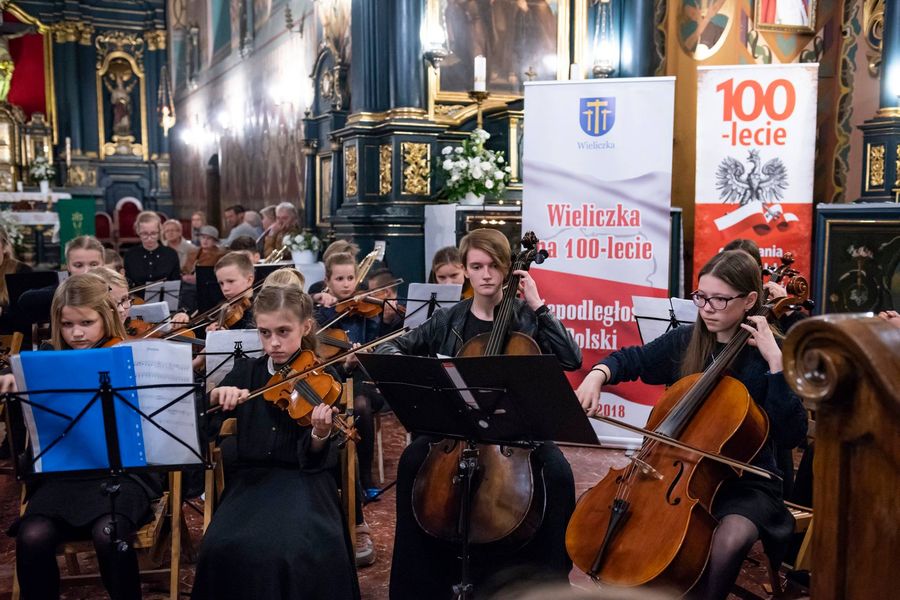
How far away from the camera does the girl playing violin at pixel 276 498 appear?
96.2 inches

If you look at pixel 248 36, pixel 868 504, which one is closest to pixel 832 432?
pixel 868 504

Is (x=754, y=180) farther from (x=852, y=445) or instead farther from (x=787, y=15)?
(x=852, y=445)

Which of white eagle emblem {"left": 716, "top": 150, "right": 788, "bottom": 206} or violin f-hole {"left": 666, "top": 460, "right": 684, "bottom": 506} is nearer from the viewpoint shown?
violin f-hole {"left": 666, "top": 460, "right": 684, "bottom": 506}

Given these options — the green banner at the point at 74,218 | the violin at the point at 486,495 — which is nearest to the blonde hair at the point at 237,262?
the violin at the point at 486,495

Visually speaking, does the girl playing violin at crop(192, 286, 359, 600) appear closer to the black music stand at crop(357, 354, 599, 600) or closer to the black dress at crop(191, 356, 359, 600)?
the black dress at crop(191, 356, 359, 600)

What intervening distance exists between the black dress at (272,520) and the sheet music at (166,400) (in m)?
0.29

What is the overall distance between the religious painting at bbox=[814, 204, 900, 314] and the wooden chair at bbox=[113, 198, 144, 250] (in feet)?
44.1

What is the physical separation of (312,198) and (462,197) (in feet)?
8.06

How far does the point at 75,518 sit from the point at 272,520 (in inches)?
26.2

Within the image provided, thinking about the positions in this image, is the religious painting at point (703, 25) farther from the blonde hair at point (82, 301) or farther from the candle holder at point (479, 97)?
the blonde hair at point (82, 301)

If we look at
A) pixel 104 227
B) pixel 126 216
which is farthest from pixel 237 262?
pixel 126 216

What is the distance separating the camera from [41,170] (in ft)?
46.4

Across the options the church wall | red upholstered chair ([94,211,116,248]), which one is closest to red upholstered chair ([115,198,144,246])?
red upholstered chair ([94,211,116,248])

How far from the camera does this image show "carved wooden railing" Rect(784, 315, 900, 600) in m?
1.04
